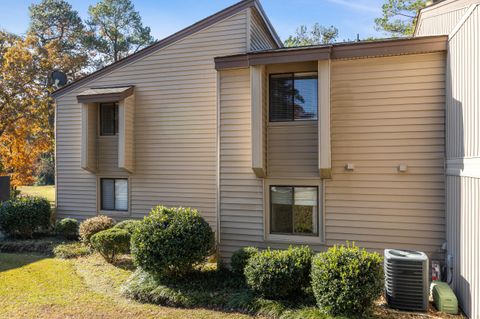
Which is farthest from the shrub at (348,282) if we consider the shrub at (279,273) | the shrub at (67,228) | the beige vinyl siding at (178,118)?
the shrub at (67,228)

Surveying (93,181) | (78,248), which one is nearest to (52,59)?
(93,181)

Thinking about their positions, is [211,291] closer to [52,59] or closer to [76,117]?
[76,117]

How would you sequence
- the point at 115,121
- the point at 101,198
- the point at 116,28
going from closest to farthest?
the point at 115,121, the point at 101,198, the point at 116,28

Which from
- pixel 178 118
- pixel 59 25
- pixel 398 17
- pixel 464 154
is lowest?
pixel 464 154

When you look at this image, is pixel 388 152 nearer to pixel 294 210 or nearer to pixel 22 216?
pixel 294 210

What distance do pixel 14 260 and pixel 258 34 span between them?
1009cm

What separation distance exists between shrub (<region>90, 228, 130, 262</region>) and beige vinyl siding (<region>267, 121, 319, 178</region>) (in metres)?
4.43

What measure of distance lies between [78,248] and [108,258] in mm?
1711

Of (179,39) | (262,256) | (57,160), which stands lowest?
(262,256)

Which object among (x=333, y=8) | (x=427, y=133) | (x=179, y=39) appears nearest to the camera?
(x=427, y=133)

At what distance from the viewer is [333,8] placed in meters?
17.5

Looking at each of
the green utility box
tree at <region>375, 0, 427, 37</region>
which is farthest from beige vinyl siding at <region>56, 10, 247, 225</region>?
tree at <region>375, 0, 427, 37</region>

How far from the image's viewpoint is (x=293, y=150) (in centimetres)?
792

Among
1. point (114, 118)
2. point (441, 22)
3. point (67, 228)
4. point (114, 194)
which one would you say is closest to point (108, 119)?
point (114, 118)
